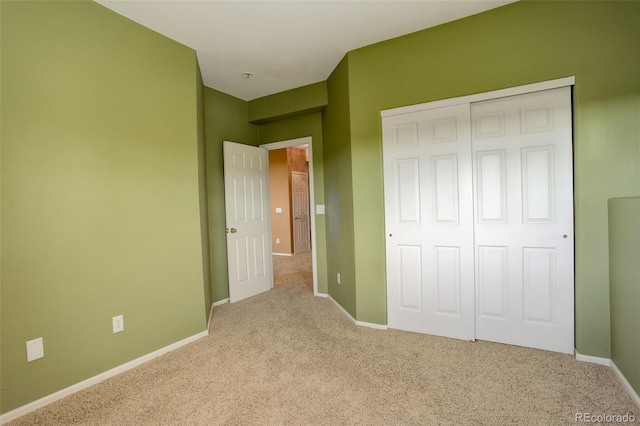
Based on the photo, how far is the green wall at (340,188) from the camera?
291 centimetres

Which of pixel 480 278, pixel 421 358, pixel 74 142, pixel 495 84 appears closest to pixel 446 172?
pixel 495 84

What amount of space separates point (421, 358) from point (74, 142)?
116 inches

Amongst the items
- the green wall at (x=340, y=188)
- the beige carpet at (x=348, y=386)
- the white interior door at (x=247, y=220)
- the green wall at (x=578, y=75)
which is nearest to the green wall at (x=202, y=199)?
the white interior door at (x=247, y=220)

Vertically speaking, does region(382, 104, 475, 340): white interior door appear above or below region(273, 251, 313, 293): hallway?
above

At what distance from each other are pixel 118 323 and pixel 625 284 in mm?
3480

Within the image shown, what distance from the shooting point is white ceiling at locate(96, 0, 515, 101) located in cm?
210

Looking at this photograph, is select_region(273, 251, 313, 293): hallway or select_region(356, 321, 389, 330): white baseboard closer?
select_region(356, 321, 389, 330): white baseboard

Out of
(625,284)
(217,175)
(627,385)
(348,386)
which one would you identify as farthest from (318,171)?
(627,385)

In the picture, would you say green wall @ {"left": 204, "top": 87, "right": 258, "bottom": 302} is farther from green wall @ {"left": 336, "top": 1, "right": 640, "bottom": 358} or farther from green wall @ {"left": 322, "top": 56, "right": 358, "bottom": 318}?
green wall @ {"left": 336, "top": 1, "right": 640, "bottom": 358}

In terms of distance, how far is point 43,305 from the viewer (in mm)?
1787

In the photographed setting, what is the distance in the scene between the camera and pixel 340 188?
10.5ft

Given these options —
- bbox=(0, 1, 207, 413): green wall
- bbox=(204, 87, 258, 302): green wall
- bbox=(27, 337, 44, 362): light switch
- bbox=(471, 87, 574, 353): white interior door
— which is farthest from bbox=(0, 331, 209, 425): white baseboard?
bbox=(471, 87, 574, 353): white interior door

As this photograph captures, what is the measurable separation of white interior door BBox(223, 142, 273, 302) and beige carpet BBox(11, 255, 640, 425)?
126 cm

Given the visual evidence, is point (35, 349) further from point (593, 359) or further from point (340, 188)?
point (593, 359)
